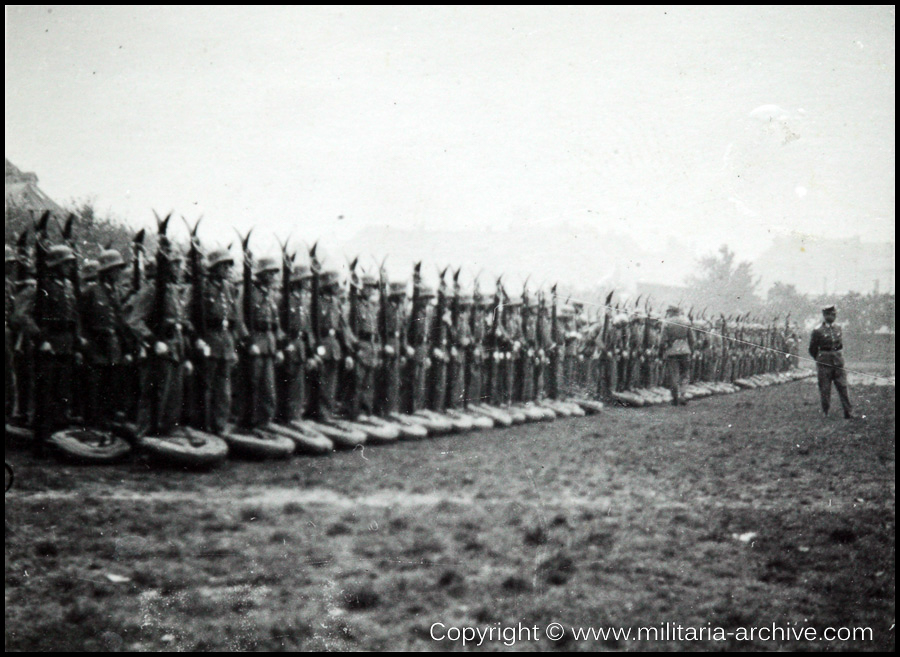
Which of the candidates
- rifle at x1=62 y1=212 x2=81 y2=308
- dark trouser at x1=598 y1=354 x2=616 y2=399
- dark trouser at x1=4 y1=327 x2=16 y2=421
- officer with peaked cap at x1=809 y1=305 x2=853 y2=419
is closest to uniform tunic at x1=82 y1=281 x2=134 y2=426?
rifle at x1=62 y1=212 x2=81 y2=308

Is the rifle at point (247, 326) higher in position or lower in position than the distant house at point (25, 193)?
lower

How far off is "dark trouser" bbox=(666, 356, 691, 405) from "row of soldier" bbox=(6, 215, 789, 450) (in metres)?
0.87

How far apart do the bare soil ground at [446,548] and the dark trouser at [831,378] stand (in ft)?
5.89

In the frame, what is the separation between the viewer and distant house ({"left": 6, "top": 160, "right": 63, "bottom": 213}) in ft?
16.3

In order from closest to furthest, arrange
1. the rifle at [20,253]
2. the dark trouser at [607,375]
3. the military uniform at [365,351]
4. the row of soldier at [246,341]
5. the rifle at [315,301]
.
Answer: the rifle at [20,253], the row of soldier at [246,341], the rifle at [315,301], the military uniform at [365,351], the dark trouser at [607,375]

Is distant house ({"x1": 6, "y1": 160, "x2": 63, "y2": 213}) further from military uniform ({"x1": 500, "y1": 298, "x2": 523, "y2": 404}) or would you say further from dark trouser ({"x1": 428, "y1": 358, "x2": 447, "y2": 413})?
military uniform ({"x1": 500, "y1": 298, "x2": 523, "y2": 404})

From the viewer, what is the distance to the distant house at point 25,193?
16.3 ft

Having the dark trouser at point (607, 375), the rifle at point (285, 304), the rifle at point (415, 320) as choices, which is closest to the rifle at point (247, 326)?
the rifle at point (285, 304)

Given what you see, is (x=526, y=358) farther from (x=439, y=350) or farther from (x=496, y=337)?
(x=439, y=350)

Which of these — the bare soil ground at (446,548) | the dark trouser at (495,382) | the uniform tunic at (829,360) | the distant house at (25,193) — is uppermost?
the distant house at (25,193)

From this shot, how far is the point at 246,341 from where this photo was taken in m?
7.22

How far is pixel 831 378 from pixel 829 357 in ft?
1.57

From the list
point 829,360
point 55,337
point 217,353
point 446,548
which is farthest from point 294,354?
point 829,360

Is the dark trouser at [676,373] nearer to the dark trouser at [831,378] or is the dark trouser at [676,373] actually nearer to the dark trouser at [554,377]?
the dark trouser at [554,377]
